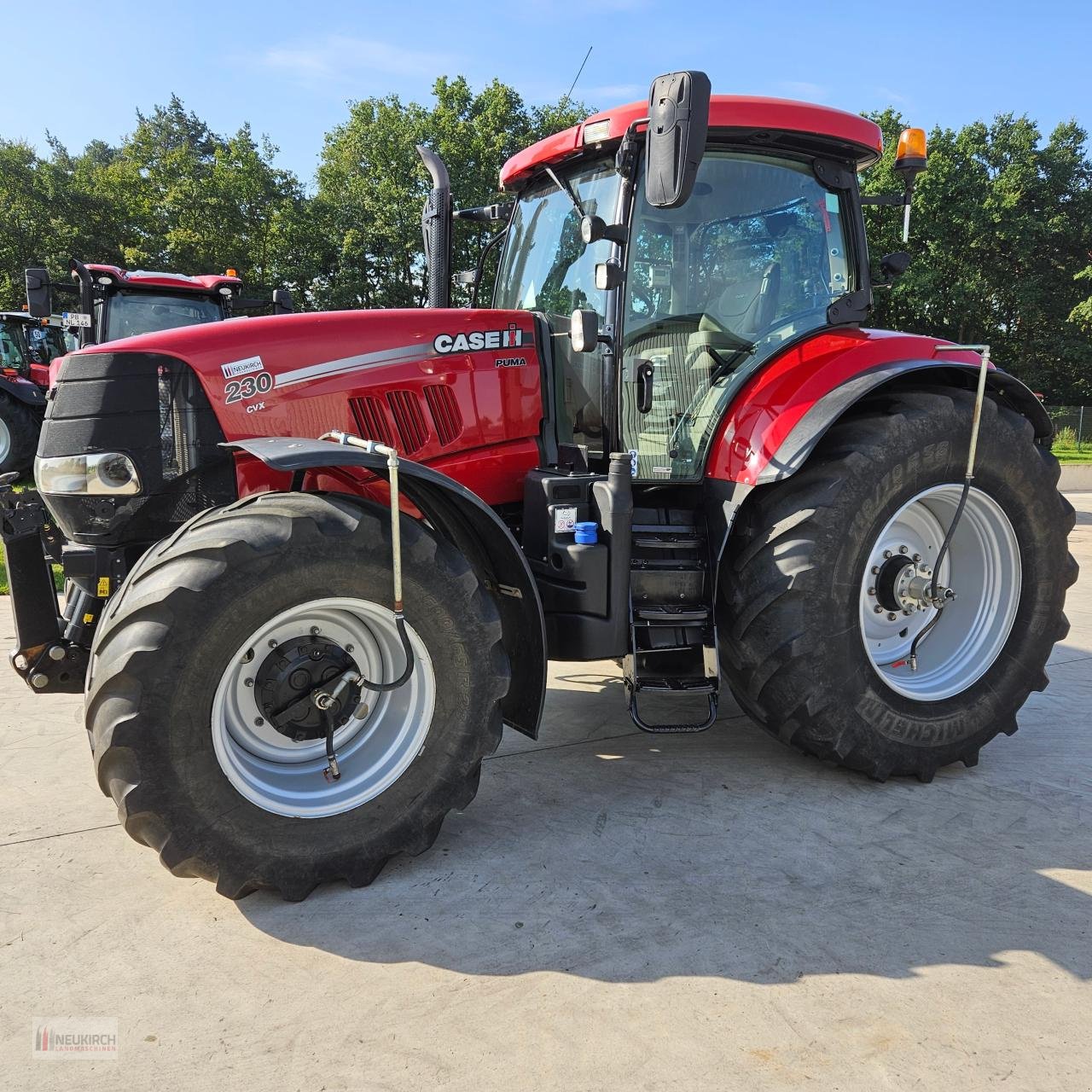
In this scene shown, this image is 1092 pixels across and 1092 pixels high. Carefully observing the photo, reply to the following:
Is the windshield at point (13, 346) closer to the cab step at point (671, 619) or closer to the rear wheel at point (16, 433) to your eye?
the rear wheel at point (16, 433)

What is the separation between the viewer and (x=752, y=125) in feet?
10.7

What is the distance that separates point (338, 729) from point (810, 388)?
6.68 ft

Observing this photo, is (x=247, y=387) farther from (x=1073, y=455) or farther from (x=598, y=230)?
(x=1073, y=455)

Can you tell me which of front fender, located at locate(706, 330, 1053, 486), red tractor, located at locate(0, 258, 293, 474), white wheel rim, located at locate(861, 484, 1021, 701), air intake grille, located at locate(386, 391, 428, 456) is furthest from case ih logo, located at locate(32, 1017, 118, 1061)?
red tractor, located at locate(0, 258, 293, 474)

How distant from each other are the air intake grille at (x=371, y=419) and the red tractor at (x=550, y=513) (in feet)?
0.03

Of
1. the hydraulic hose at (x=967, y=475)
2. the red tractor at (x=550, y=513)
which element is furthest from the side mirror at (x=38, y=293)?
the hydraulic hose at (x=967, y=475)

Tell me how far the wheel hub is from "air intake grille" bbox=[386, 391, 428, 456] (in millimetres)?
852

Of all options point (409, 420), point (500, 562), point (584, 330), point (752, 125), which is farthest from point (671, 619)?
point (752, 125)

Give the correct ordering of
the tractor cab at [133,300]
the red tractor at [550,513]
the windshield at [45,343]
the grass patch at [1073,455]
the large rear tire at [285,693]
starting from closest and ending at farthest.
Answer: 1. the large rear tire at [285,693]
2. the red tractor at [550,513]
3. the tractor cab at [133,300]
4. the windshield at [45,343]
5. the grass patch at [1073,455]

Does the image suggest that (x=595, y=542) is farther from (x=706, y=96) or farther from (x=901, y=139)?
(x=901, y=139)

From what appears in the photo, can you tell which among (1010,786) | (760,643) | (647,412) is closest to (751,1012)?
(760,643)

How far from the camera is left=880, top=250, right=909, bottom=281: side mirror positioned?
384 cm

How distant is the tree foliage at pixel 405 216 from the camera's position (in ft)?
80.8

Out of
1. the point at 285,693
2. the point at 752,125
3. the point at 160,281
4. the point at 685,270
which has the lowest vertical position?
the point at 285,693
